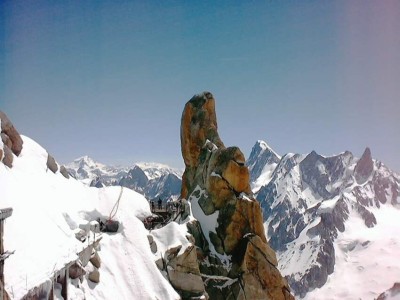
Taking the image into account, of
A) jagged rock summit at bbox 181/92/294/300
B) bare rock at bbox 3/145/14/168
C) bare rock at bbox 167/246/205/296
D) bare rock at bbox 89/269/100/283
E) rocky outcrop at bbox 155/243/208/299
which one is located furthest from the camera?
jagged rock summit at bbox 181/92/294/300

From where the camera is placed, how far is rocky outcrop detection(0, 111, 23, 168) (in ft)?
122

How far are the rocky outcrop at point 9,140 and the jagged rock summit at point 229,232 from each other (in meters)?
21.6

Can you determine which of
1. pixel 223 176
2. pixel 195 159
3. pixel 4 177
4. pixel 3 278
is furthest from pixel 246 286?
pixel 3 278

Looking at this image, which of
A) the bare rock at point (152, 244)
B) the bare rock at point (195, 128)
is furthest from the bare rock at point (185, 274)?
the bare rock at point (195, 128)

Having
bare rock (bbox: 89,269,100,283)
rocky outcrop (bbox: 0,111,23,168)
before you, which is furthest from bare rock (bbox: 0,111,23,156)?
bare rock (bbox: 89,269,100,283)

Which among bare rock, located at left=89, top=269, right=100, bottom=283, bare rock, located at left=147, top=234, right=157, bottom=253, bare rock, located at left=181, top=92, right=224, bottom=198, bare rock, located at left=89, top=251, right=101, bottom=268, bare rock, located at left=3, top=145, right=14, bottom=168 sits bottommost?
bare rock, located at left=89, top=269, right=100, bottom=283

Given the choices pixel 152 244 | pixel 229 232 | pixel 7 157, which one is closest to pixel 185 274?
pixel 152 244

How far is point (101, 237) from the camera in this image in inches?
1517

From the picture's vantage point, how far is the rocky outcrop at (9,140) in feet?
122

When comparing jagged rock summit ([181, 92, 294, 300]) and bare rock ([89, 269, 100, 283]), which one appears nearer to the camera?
bare rock ([89, 269, 100, 283])

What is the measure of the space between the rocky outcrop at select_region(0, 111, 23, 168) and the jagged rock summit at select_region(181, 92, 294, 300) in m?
21.6

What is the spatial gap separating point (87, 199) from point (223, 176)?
20.7 metres

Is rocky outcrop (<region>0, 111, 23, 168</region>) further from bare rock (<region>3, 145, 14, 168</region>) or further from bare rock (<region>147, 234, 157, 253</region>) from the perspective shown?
bare rock (<region>147, 234, 157, 253</region>)

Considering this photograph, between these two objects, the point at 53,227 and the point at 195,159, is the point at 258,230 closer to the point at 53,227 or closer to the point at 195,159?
the point at 195,159
